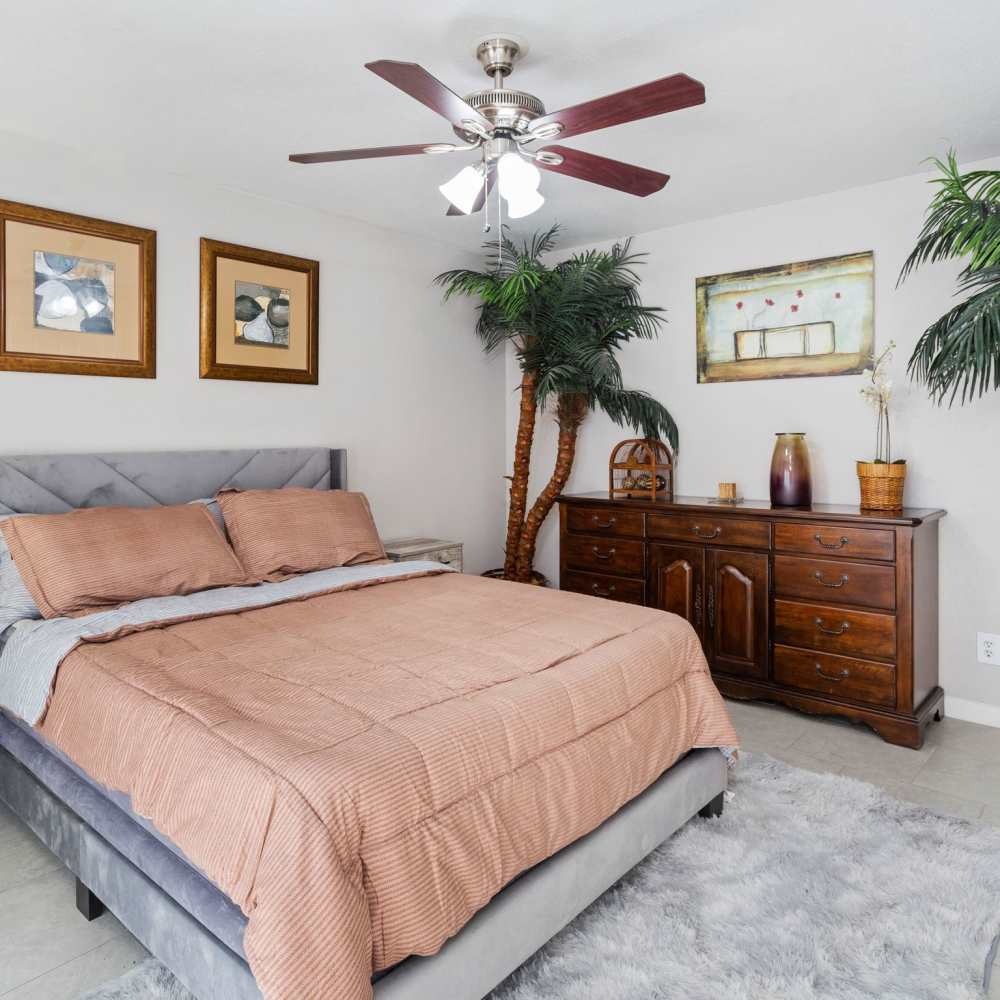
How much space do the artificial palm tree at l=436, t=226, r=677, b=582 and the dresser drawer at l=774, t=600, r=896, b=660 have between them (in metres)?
1.28

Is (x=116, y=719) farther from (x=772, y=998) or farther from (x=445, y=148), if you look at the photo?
(x=445, y=148)

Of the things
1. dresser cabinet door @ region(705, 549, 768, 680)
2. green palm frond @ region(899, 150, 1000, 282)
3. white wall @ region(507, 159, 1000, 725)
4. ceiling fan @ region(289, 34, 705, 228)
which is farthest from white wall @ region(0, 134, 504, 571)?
green palm frond @ region(899, 150, 1000, 282)

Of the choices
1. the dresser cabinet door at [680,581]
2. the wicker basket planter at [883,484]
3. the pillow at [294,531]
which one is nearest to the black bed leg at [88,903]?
the pillow at [294,531]

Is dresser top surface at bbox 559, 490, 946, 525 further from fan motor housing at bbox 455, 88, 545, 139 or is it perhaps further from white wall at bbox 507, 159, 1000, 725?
fan motor housing at bbox 455, 88, 545, 139

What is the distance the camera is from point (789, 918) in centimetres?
192

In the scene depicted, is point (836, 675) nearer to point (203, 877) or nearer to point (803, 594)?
point (803, 594)

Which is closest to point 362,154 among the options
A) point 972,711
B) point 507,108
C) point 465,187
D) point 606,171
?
point 465,187

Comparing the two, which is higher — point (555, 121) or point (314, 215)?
point (314, 215)

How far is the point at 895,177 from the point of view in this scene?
3361 millimetres

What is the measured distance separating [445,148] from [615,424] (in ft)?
8.20

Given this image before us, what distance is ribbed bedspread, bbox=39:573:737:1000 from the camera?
1262 millimetres

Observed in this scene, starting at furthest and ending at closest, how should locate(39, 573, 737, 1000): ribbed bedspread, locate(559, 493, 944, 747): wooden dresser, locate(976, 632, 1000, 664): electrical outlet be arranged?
locate(976, 632, 1000, 664): electrical outlet
locate(559, 493, 944, 747): wooden dresser
locate(39, 573, 737, 1000): ribbed bedspread

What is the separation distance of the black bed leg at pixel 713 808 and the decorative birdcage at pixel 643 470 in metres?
1.86

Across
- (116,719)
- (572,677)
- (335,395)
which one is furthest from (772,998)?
(335,395)
